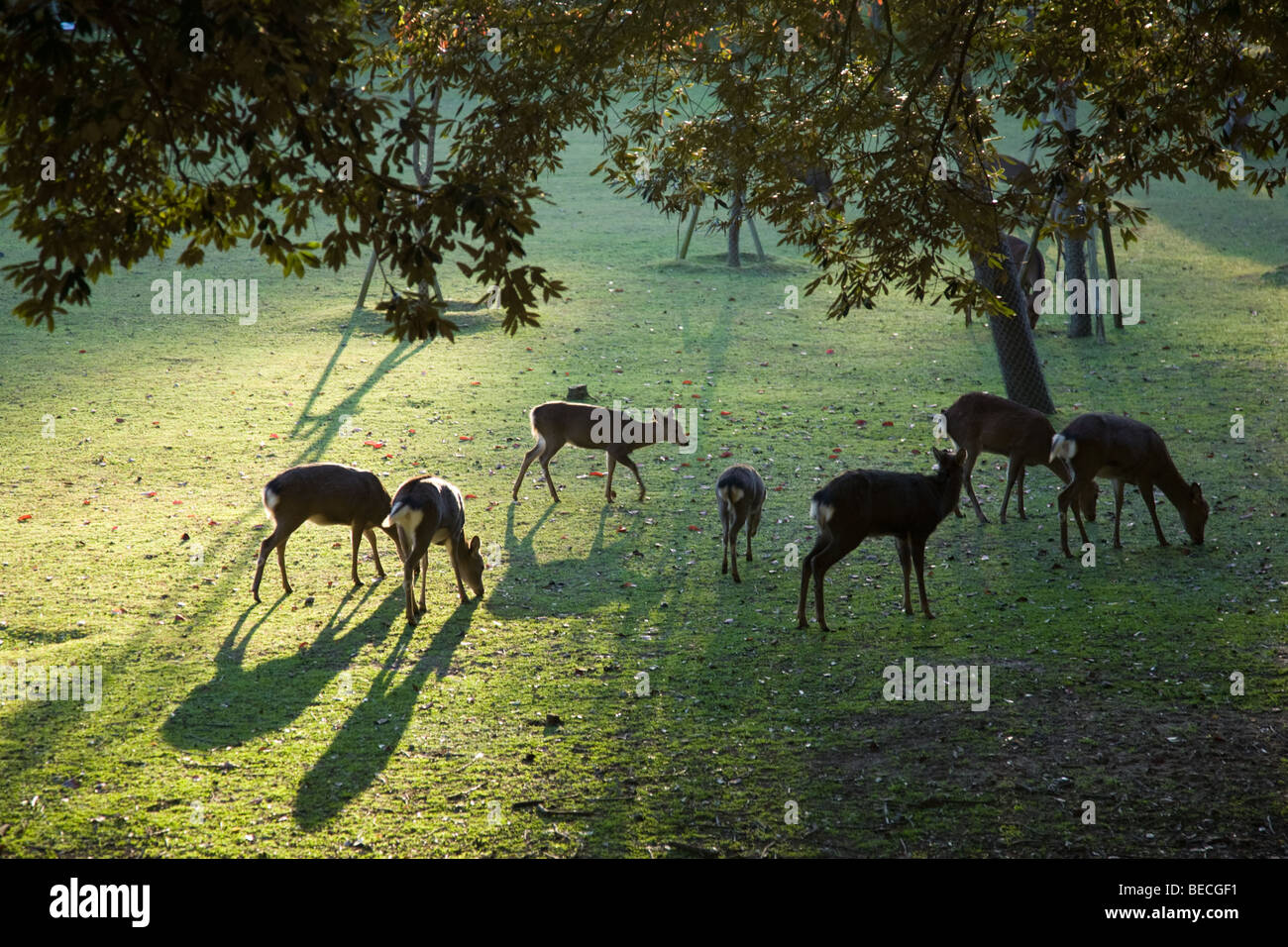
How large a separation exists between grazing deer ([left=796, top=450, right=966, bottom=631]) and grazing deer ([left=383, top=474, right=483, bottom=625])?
230 cm

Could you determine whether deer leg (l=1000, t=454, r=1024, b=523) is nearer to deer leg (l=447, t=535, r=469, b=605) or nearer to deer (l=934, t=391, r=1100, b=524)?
deer (l=934, t=391, r=1100, b=524)

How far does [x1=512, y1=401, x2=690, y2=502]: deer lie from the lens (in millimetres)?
10070

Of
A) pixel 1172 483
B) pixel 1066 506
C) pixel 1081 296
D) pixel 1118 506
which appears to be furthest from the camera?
pixel 1081 296

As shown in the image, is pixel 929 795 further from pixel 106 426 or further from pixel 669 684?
pixel 106 426

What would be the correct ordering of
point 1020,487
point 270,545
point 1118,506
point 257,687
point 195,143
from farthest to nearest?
point 1020,487, point 1118,506, point 270,545, point 257,687, point 195,143

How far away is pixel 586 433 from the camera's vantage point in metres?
10.1

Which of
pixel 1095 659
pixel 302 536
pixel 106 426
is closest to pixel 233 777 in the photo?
pixel 302 536

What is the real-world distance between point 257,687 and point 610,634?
7.10 ft

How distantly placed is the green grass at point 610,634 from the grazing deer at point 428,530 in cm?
25

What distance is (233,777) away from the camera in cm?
523

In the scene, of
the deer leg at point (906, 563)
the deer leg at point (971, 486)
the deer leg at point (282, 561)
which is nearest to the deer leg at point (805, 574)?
the deer leg at point (906, 563)

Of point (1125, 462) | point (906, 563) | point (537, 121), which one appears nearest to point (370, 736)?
point (906, 563)

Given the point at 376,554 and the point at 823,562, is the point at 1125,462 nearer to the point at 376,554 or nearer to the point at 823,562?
the point at 823,562

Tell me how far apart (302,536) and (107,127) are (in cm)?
555
